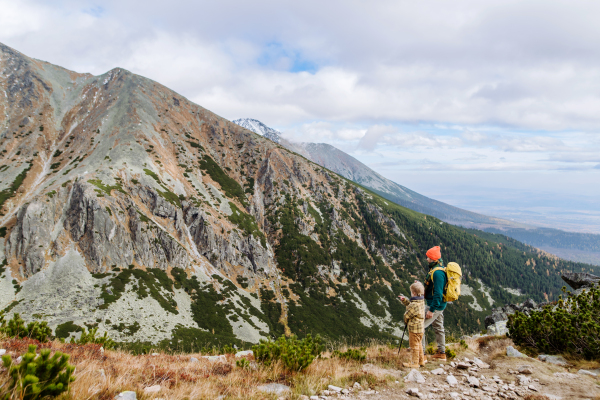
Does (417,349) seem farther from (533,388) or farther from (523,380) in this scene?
(533,388)

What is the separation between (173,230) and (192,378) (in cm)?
8802

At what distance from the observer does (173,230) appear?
85.4 metres

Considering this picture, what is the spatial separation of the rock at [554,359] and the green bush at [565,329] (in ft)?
2.16

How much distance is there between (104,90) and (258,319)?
14116 centimetres

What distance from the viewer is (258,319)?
8244cm

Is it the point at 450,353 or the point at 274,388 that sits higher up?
the point at 274,388

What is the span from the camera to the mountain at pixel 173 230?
202ft

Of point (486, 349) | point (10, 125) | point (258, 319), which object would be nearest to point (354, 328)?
point (258, 319)

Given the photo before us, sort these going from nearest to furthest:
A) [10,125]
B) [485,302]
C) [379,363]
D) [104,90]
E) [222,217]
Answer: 1. [379,363]
2. [222,217]
3. [10,125]
4. [104,90]
5. [485,302]

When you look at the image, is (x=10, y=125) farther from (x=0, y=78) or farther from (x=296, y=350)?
(x=296, y=350)

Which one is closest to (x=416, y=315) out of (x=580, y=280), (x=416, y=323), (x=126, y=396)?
(x=416, y=323)

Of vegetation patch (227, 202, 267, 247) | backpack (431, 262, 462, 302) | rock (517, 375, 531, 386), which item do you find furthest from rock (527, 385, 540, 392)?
vegetation patch (227, 202, 267, 247)

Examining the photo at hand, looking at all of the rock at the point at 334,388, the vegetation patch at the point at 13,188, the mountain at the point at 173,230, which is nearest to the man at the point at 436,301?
the rock at the point at 334,388

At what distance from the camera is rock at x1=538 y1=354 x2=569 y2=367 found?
9.25m
